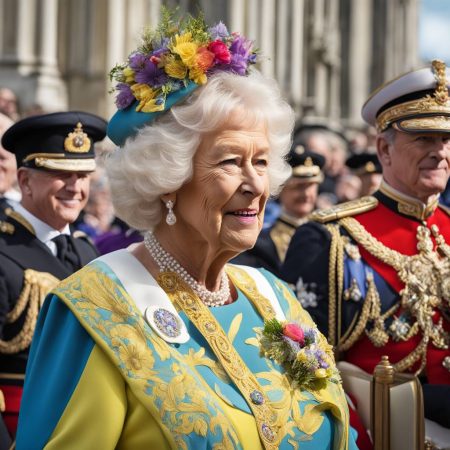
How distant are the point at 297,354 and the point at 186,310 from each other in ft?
1.22

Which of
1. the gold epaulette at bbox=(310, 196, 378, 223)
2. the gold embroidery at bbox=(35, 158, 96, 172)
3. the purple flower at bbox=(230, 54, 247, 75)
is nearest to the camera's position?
the purple flower at bbox=(230, 54, 247, 75)

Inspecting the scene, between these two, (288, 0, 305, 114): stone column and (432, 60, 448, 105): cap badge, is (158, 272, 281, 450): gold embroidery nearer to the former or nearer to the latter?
(432, 60, 448, 105): cap badge

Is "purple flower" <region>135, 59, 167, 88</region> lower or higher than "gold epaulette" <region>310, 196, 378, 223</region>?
higher

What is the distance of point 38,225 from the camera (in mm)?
4867

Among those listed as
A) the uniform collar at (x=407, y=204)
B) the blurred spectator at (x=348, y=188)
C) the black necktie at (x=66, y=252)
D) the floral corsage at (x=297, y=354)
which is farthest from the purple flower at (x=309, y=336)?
the blurred spectator at (x=348, y=188)

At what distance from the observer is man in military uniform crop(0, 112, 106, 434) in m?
4.51

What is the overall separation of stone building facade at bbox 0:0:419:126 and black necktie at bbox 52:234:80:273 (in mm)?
1064

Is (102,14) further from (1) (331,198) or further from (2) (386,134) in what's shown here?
(2) (386,134)

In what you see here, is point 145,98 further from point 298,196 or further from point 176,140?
point 298,196

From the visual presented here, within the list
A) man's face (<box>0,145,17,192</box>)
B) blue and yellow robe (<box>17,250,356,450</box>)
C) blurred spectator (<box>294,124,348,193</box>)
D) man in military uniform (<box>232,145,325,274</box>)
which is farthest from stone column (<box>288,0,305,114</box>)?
blue and yellow robe (<box>17,250,356,450</box>)

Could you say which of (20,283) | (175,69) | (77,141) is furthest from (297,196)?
(175,69)

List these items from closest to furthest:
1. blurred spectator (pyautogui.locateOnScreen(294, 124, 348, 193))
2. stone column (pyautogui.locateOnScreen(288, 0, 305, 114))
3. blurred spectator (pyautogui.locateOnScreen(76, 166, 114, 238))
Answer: blurred spectator (pyautogui.locateOnScreen(76, 166, 114, 238)), blurred spectator (pyautogui.locateOnScreen(294, 124, 348, 193)), stone column (pyautogui.locateOnScreen(288, 0, 305, 114))

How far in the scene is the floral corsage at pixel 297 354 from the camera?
3188 mm

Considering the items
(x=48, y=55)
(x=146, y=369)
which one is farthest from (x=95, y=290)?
(x=48, y=55)
